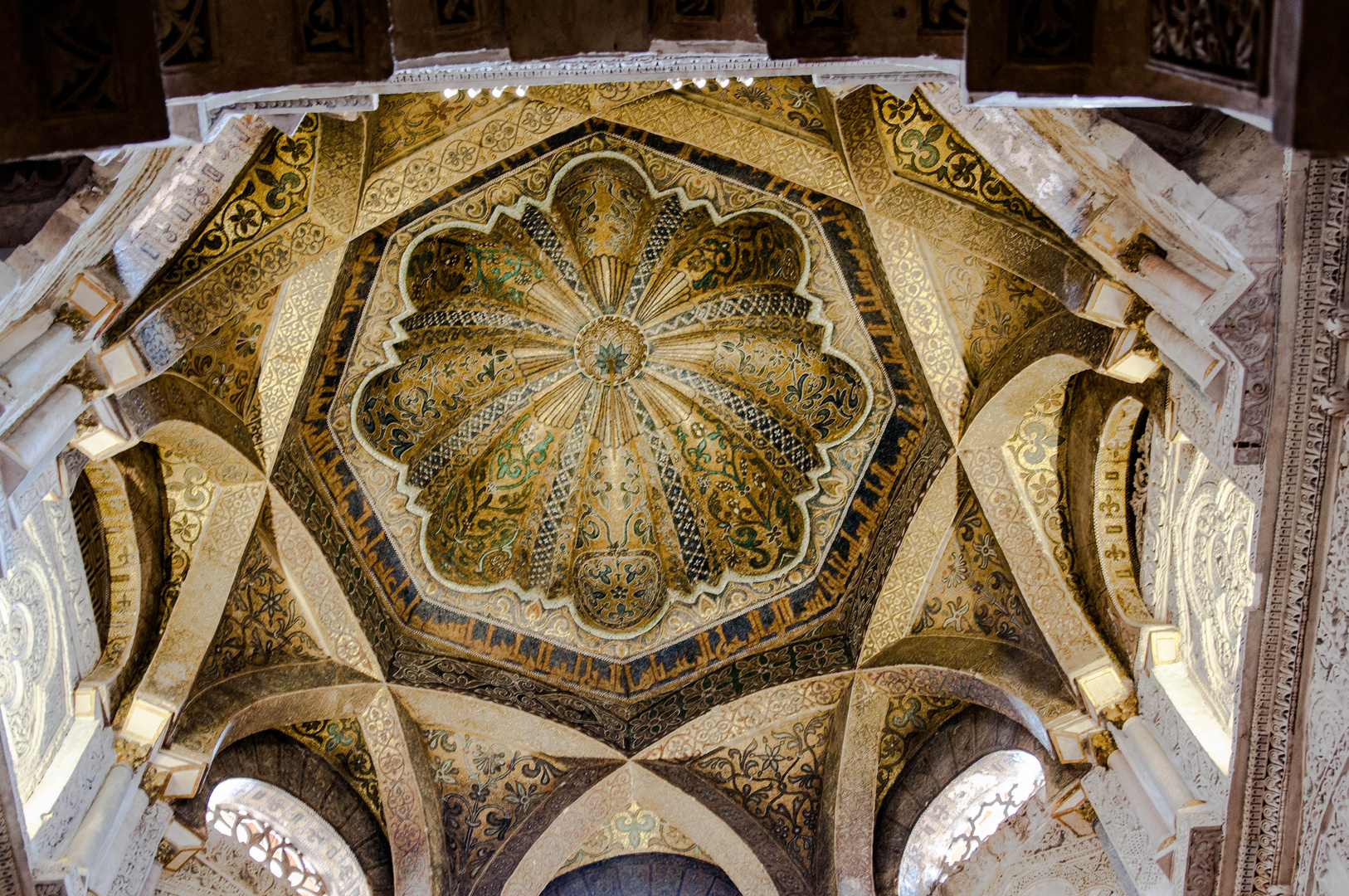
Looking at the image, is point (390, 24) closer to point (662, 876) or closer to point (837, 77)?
point (837, 77)

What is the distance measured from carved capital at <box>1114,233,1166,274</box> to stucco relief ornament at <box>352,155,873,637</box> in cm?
311

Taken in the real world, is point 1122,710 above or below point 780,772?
below

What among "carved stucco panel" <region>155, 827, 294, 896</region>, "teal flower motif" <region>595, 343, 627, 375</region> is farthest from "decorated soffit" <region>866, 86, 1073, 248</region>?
"carved stucco panel" <region>155, 827, 294, 896</region>

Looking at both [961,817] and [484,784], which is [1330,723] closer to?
[961,817]

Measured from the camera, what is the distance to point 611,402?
976 cm

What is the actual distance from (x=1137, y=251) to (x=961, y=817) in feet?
14.0

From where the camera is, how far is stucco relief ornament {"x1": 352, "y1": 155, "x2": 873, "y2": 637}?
8.65 m

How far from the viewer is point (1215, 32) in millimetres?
3027

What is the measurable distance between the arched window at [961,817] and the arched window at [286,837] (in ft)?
12.0

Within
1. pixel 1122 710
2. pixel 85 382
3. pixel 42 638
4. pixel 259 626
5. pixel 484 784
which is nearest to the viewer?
pixel 85 382

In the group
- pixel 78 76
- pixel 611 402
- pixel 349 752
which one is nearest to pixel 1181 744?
pixel 611 402

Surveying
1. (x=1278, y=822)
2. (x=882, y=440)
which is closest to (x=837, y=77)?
(x=1278, y=822)

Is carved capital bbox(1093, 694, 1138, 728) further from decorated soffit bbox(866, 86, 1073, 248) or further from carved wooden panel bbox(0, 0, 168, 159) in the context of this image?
carved wooden panel bbox(0, 0, 168, 159)

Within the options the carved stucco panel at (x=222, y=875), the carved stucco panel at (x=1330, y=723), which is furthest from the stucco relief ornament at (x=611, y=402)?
the carved stucco panel at (x=1330, y=723)
